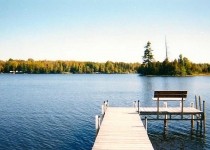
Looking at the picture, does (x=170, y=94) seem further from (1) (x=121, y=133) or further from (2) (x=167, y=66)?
(2) (x=167, y=66)

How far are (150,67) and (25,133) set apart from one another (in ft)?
499

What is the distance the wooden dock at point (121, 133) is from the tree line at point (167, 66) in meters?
145

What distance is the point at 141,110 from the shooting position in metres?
31.6

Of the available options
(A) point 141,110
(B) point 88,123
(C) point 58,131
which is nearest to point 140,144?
(A) point 141,110

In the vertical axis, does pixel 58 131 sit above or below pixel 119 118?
below

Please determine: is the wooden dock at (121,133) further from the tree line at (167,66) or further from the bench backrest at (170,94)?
the tree line at (167,66)

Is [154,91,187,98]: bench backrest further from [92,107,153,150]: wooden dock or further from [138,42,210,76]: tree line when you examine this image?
[138,42,210,76]: tree line

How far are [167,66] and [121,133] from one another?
154 metres

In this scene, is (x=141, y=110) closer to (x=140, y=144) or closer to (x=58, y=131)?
(x=58, y=131)

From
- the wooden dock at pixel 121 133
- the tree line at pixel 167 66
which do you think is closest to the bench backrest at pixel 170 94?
the wooden dock at pixel 121 133

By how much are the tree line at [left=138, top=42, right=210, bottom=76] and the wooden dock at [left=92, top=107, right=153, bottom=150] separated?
14539cm

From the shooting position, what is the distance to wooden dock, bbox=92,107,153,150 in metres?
18.8

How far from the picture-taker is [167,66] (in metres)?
173

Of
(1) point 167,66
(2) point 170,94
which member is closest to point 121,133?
(2) point 170,94
